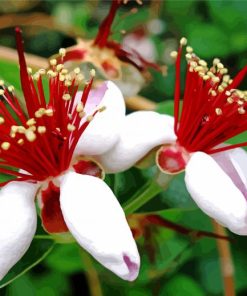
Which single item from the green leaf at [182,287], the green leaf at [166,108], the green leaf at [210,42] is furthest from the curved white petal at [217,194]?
the green leaf at [210,42]

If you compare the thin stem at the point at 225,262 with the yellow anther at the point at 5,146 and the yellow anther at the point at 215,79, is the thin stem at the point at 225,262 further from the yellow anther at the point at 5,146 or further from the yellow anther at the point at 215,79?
the yellow anther at the point at 5,146

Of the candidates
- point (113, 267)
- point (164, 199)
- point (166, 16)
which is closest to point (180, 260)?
point (164, 199)

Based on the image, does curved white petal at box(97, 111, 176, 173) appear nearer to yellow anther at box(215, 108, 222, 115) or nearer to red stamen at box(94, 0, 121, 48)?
yellow anther at box(215, 108, 222, 115)

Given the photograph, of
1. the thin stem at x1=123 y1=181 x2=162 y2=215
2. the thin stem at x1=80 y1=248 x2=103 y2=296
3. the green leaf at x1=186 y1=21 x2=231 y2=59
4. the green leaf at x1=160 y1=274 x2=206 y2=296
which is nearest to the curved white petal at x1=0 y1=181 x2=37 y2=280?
the thin stem at x1=123 y1=181 x2=162 y2=215

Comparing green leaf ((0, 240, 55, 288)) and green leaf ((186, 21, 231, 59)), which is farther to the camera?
green leaf ((186, 21, 231, 59))

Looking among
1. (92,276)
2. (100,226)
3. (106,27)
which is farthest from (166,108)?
(100,226)

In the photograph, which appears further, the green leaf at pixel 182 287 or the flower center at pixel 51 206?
the green leaf at pixel 182 287
